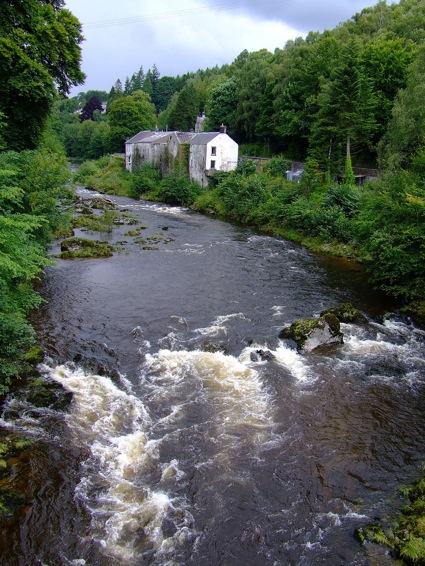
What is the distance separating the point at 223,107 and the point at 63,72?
160ft

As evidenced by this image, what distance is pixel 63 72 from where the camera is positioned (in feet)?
106

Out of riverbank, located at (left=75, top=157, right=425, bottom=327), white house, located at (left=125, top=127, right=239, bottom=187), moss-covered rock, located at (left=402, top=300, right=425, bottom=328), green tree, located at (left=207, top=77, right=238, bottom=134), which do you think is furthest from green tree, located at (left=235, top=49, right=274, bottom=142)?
moss-covered rock, located at (left=402, top=300, right=425, bottom=328)

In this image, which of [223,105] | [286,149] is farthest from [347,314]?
[223,105]

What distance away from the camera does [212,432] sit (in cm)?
1408

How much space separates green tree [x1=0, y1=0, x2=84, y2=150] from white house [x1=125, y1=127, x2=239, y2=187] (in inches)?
1201

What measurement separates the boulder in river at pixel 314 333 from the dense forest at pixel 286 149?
7.01 metres

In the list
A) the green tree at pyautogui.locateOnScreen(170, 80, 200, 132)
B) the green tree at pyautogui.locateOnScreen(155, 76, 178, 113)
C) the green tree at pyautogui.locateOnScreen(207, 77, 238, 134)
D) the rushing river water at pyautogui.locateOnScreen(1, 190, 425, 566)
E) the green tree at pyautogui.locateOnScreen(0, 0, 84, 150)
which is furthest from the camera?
the green tree at pyautogui.locateOnScreen(155, 76, 178, 113)

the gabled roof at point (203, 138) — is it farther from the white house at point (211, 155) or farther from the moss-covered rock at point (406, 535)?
the moss-covered rock at point (406, 535)

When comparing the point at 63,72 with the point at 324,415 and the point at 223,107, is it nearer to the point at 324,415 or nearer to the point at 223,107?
the point at 324,415

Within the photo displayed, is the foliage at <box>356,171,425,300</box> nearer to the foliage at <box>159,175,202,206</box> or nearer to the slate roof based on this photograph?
the foliage at <box>159,175,202,206</box>

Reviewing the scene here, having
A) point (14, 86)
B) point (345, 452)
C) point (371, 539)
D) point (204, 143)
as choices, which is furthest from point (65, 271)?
point (204, 143)

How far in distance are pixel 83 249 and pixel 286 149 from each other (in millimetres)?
40357

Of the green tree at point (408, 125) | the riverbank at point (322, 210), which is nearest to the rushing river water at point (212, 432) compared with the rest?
the riverbank at point (322, 210)

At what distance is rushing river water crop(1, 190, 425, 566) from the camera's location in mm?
10398
